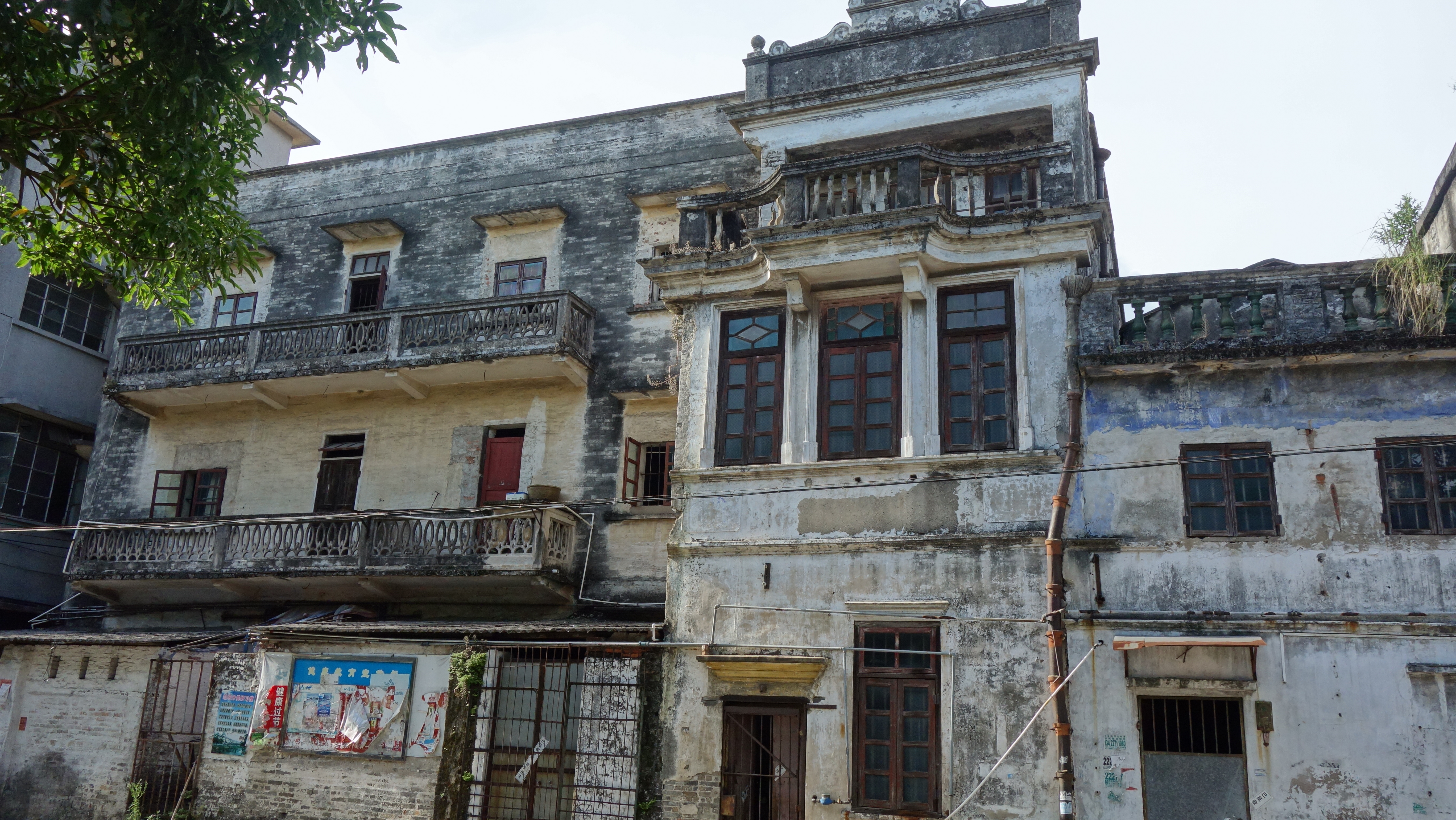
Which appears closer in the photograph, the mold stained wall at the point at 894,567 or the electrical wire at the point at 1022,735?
the electrical wire at the point at 1022,735

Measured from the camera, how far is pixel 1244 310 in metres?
12.0

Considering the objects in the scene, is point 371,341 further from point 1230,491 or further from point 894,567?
point 1230,491

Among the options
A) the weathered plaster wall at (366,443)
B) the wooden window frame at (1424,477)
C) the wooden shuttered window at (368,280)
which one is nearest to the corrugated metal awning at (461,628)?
the weathered plaster wall at (366,443)

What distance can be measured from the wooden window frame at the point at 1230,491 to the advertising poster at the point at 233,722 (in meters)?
11.8

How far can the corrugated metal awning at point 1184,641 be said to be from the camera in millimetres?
10492

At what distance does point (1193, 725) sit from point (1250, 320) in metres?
4.23

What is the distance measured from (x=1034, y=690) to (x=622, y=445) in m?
7.46

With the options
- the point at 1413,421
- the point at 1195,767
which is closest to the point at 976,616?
the point at 1195,767

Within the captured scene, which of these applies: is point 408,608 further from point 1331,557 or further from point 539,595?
point 1331,557

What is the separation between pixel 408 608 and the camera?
1712 cm

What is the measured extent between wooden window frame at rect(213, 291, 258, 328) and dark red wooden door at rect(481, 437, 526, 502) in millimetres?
5569

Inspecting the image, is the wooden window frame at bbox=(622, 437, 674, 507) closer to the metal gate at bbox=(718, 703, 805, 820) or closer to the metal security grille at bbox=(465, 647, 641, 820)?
the metal security grille at bbox=(465, 647, 641, 820)

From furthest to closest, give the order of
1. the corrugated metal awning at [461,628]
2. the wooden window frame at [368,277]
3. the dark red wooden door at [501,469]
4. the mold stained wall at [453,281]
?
the wooden window frame at [368,277] → the dark red wooden door at [501,469] → the mold stained wall at [453,281] → the corrugated metal awning at [461,628]

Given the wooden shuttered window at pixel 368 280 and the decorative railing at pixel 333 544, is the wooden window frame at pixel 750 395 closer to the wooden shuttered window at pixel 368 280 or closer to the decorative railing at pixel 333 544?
the decorative railing at pixel 333 544
